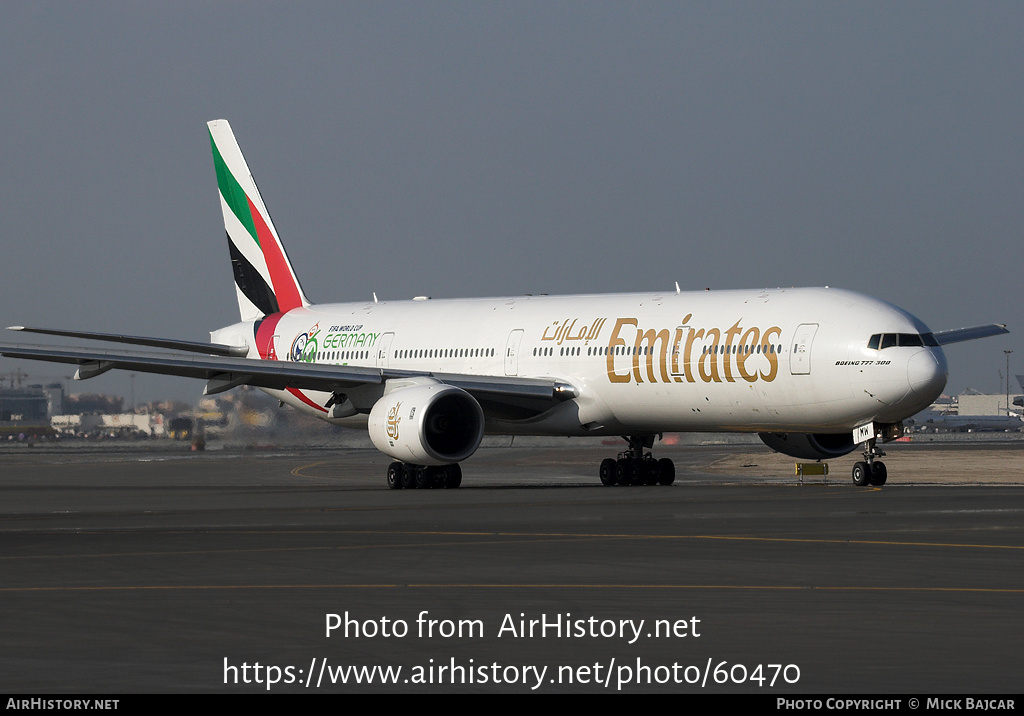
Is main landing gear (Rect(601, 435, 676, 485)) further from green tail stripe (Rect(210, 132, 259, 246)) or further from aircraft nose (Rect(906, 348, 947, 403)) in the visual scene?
green tail stripe (Rect(210, 132, 259, 246))

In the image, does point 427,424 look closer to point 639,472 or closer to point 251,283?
point 639,472

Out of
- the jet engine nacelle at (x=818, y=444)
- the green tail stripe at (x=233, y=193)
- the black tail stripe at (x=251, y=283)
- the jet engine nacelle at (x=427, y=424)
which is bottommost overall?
the jet engine nacelle at (x=818, y=444)

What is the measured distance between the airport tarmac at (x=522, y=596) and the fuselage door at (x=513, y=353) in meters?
10.4

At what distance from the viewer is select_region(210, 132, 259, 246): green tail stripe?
145 feet

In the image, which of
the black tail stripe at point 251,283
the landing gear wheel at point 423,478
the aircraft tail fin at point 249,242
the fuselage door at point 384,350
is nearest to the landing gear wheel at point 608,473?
the landing gear wheel at point 423,478

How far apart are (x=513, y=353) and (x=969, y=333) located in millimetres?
10739

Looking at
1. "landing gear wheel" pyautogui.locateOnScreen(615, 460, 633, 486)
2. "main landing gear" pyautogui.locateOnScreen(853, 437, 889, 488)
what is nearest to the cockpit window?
"main landing gear" pyautogui.locateOnScreen(853, 437, 889, 488)

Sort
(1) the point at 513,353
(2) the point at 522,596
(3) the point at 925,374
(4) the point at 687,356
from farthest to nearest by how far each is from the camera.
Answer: (1) the point at 513,353 < (4) the point at 687,356 < (3) the point at 925,374 < (2) the point at 522,596

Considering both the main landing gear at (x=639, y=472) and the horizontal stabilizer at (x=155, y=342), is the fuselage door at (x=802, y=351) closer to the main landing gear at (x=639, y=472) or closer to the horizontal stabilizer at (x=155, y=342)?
the main landing gear at (x=639, y=472)

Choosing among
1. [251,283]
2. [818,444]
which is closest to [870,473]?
[818,444]

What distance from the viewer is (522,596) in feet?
40.5

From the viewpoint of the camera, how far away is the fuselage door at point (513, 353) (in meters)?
36.2

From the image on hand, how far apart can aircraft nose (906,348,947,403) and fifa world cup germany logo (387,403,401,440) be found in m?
10.4

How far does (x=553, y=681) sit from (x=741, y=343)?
23.1 metres
